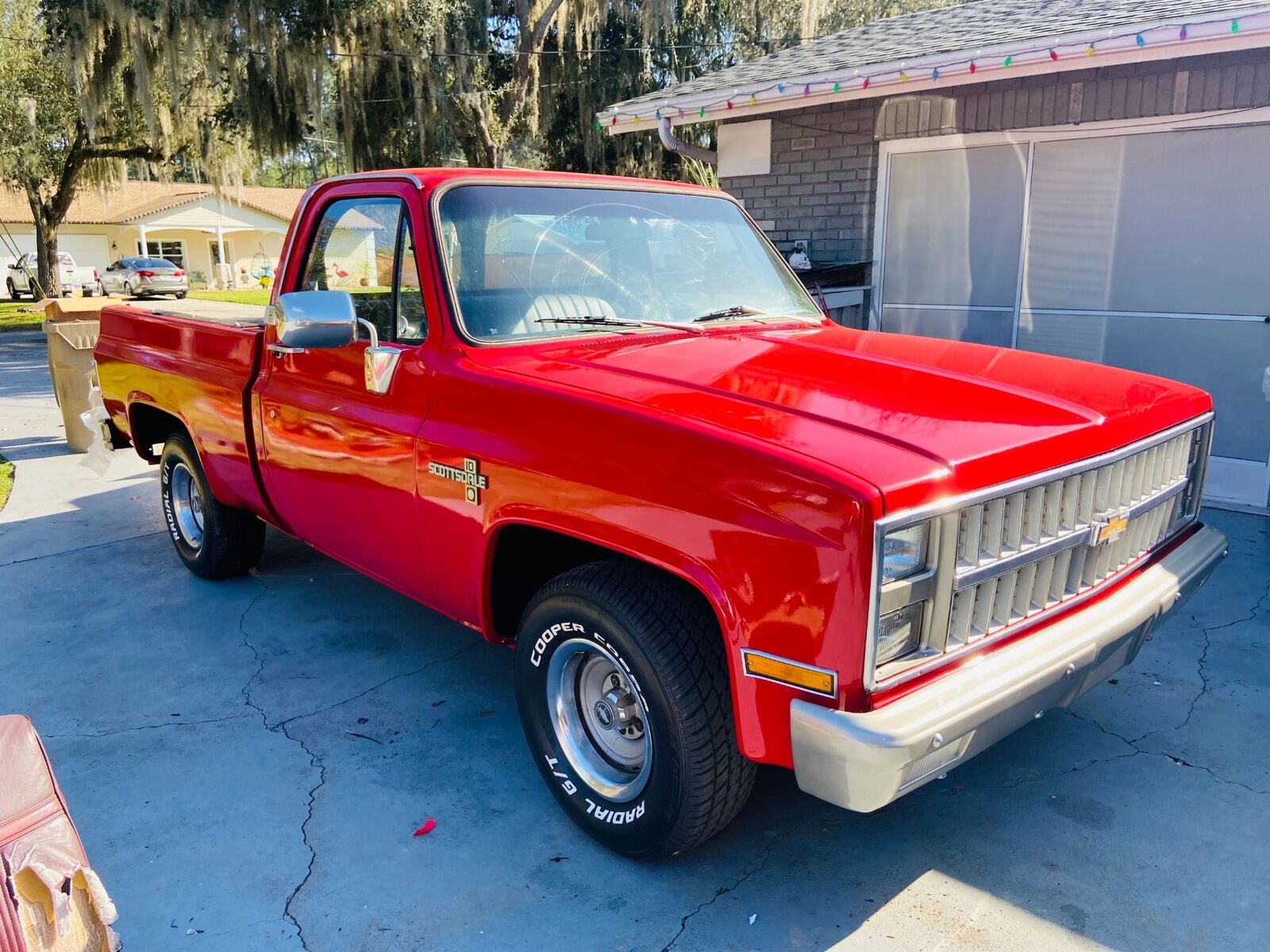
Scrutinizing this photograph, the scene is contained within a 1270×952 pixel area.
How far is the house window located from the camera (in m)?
44.7

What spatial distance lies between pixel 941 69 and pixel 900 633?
529 cm

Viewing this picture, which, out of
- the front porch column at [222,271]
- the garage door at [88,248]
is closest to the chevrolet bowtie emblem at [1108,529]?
the front porch column at [222,271]

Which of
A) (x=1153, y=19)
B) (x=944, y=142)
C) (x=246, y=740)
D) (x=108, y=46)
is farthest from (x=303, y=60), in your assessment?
(x=246, y=740)

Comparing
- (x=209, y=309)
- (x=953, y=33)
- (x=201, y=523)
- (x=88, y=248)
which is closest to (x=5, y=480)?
(x=209, y=309)

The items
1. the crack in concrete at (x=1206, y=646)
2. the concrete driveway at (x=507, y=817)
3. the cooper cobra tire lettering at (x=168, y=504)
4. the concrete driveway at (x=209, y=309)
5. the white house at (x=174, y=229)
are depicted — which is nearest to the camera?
the concrete driveway at (x=507, y=817)

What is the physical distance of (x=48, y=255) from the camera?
26938mm

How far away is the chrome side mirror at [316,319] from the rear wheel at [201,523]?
76.9 inches

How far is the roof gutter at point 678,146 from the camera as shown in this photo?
8.27 meters

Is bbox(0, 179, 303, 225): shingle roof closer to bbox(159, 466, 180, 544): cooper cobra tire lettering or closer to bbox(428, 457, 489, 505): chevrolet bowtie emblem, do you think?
bbox(159, 466, 180, 544): cooper cobra tire lettering

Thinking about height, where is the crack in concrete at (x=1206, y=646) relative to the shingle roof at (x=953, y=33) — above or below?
below

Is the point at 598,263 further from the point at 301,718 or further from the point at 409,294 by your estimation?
the point at 301,718

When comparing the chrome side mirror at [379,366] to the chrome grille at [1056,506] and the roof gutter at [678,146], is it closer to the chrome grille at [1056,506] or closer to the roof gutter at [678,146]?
the chrome grille at [1056,506]

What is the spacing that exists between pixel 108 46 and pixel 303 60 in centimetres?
321

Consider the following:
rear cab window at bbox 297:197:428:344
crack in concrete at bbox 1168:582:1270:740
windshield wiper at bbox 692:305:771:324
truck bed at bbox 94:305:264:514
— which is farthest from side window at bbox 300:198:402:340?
crack in concrete at bbox 1168:582:1270:740
